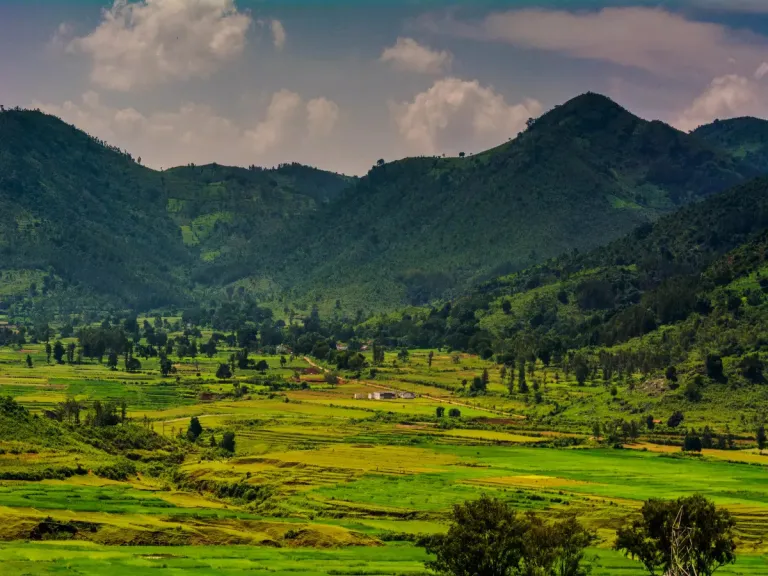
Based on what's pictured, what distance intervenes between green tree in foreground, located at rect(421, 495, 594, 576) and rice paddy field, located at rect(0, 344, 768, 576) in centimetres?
1058

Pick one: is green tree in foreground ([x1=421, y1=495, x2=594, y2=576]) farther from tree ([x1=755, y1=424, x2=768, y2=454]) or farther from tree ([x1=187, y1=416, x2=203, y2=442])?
tree ([x1=187, y1=416, x2=203, y2=442])

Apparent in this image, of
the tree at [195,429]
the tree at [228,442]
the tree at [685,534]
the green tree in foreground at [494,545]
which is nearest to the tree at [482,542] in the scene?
the green tree in foreground at [494,545]

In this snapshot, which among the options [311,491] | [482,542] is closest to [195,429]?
[311,491]

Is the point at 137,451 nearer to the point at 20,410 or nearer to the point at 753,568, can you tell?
the point at 20,410

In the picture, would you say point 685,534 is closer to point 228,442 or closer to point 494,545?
point 494,545

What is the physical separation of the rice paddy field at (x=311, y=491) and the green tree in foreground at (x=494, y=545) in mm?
10581

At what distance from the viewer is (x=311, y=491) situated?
13775 cm

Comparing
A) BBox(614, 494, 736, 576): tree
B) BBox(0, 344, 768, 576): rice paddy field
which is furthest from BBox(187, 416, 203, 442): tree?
BBox(614, 494, 736, 576): tree

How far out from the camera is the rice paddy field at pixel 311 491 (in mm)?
103062

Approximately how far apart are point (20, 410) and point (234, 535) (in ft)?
178

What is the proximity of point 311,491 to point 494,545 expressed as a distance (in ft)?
173

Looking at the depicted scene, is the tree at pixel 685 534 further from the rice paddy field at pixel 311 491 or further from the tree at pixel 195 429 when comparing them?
the tree at pixel 195 429

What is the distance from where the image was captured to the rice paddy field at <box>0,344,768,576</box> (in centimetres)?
10306

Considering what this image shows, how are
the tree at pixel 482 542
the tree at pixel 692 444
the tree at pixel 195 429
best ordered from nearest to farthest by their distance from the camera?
1. the tree at pixel 482 542
2. the tree at pixel 692 444
3. the tree at pixel 195 429
